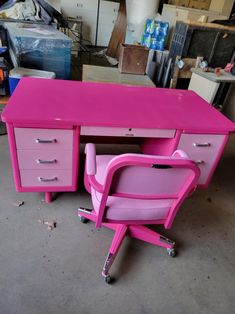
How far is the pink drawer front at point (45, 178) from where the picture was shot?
1.36m

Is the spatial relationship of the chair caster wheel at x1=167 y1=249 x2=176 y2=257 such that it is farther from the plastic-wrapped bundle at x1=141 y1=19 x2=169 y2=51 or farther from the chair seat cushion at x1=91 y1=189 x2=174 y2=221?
the plastic-wrapped bundle at x1=141 y1=19 x2=169 y2=51

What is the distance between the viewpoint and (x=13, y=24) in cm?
295

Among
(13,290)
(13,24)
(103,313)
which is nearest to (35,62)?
(13,24)

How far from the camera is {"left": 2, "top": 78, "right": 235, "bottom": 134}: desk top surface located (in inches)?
47.4

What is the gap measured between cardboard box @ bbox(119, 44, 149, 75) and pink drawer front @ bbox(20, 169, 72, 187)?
158 centimetres

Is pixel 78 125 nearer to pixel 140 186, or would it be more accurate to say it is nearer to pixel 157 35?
pixel 140 186

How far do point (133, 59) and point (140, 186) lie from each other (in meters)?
1.98

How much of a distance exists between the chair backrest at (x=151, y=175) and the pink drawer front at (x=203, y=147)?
0.53 meters

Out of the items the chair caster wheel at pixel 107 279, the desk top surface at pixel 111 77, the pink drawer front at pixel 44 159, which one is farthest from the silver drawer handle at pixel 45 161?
the desk top surface at pixel 111 77

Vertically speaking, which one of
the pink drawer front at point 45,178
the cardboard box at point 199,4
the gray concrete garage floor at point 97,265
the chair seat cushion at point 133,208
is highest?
the cardboard box at point 199,4

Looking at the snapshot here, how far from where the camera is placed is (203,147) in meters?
1.45

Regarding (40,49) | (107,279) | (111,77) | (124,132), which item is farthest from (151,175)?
(40,49)

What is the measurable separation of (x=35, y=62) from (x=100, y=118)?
1788 mm

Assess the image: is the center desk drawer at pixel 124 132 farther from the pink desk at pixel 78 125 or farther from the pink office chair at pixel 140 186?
the pink office chair at pixel 140 186
